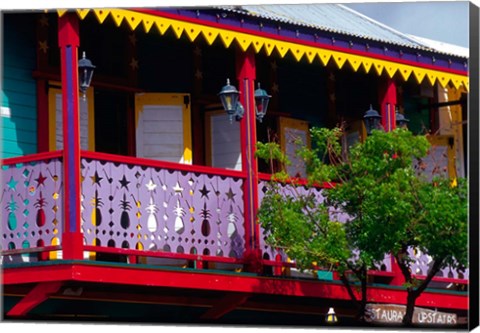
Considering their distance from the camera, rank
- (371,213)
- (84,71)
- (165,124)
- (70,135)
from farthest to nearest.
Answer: (165,124), (84,71), (371,213), (70,135)

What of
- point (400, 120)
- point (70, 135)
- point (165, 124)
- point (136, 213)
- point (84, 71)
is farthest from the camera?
point (400, 120)

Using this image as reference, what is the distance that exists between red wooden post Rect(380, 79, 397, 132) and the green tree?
182 centimetres

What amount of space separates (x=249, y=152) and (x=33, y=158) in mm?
2682

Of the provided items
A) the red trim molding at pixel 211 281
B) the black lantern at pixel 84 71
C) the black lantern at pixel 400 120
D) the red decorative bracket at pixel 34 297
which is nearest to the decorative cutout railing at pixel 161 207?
the red trim molding at pixel 211 281

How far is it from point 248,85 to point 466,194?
119 inches

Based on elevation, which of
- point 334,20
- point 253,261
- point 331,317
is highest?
point 334,20

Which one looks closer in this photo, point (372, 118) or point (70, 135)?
point (70, 135)

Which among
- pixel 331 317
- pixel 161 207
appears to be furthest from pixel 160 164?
pixel 331 317

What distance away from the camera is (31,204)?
19484 millimetres

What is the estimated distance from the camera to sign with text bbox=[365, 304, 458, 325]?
20500 mm

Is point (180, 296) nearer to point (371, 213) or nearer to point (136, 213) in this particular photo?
point (136, 213)

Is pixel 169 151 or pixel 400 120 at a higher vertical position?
pixel 400 120

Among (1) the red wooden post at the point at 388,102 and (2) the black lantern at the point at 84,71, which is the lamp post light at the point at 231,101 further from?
(1) the red wooden post at the point at 388,102

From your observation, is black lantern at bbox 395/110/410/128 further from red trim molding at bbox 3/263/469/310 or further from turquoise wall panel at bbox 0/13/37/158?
turquoise wall panel at bbox 0/13/37/158
